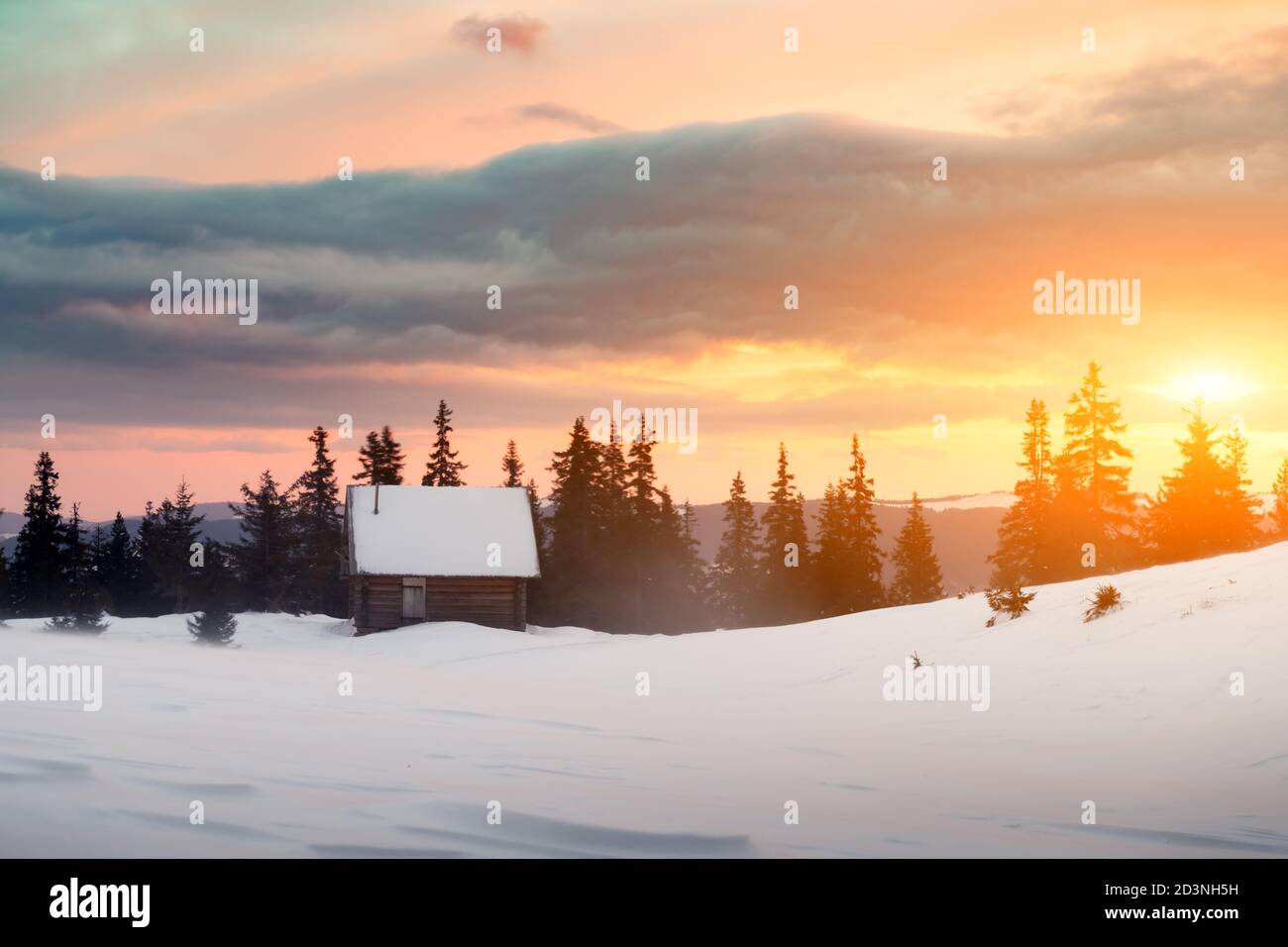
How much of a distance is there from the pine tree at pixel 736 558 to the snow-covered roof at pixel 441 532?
31702mm

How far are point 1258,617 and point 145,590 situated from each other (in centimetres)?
7700

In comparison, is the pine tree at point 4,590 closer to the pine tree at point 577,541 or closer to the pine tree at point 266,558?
the pine tree at point 266,558

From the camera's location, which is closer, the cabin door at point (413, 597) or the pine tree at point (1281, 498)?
the cabin door at point (413, 597)

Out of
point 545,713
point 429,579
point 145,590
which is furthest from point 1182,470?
point 145,590

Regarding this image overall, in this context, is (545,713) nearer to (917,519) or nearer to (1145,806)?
(1145,806)

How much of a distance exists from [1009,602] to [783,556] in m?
45.4

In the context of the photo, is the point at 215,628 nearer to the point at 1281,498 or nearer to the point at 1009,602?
the point at 1009,602

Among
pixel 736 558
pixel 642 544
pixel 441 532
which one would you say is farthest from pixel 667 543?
pixel 441 532

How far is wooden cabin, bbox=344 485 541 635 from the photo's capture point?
136 feet

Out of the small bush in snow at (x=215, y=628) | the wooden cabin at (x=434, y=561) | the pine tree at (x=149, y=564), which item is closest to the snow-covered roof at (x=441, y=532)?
the wooden cabin at (x=434, y=561)

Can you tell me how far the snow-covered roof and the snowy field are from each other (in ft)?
76.0

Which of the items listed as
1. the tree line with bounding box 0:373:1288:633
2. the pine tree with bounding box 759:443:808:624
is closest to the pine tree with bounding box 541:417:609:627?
the tree line with bounding box 0:373:1288:633

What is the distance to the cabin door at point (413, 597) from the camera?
4169 cm

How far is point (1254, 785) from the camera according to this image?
993cm
